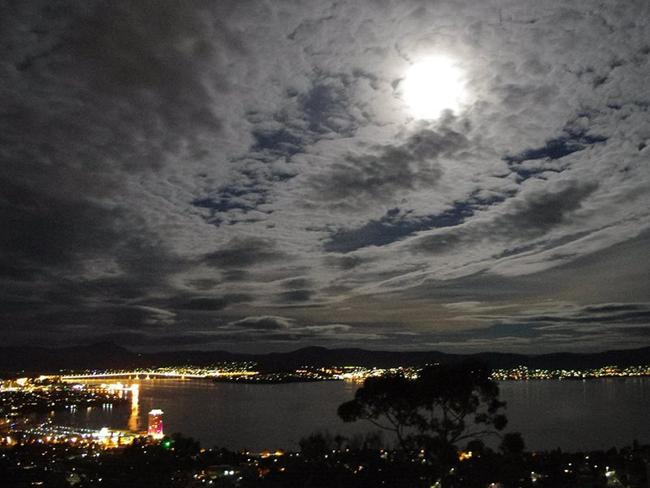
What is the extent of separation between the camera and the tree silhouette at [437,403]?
1437 cm

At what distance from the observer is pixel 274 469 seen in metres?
17.5

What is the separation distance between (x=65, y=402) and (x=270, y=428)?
41.8 meters

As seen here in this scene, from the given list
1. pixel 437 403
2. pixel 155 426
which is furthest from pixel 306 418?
pixel 437 403

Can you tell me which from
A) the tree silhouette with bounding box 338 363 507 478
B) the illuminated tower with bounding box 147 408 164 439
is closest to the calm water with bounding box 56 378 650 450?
the illuminated tower with bounding box 147 408 164 439

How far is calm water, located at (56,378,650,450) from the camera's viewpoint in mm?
40812

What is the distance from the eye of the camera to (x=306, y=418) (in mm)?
53031

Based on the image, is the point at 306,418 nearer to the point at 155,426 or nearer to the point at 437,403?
the point at 155,426

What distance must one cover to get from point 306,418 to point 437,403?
40.3 metres

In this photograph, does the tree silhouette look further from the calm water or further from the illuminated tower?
the illuminated tower

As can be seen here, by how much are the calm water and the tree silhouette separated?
23733 mm

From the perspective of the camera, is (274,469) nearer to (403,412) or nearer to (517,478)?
(403,412)

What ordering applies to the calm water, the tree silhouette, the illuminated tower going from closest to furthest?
the tree silhouette
the calm water
the illuminated tower

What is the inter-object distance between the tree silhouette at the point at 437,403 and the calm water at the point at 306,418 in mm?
23733

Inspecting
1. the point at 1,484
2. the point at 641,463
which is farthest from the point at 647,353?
the point at 1,484
